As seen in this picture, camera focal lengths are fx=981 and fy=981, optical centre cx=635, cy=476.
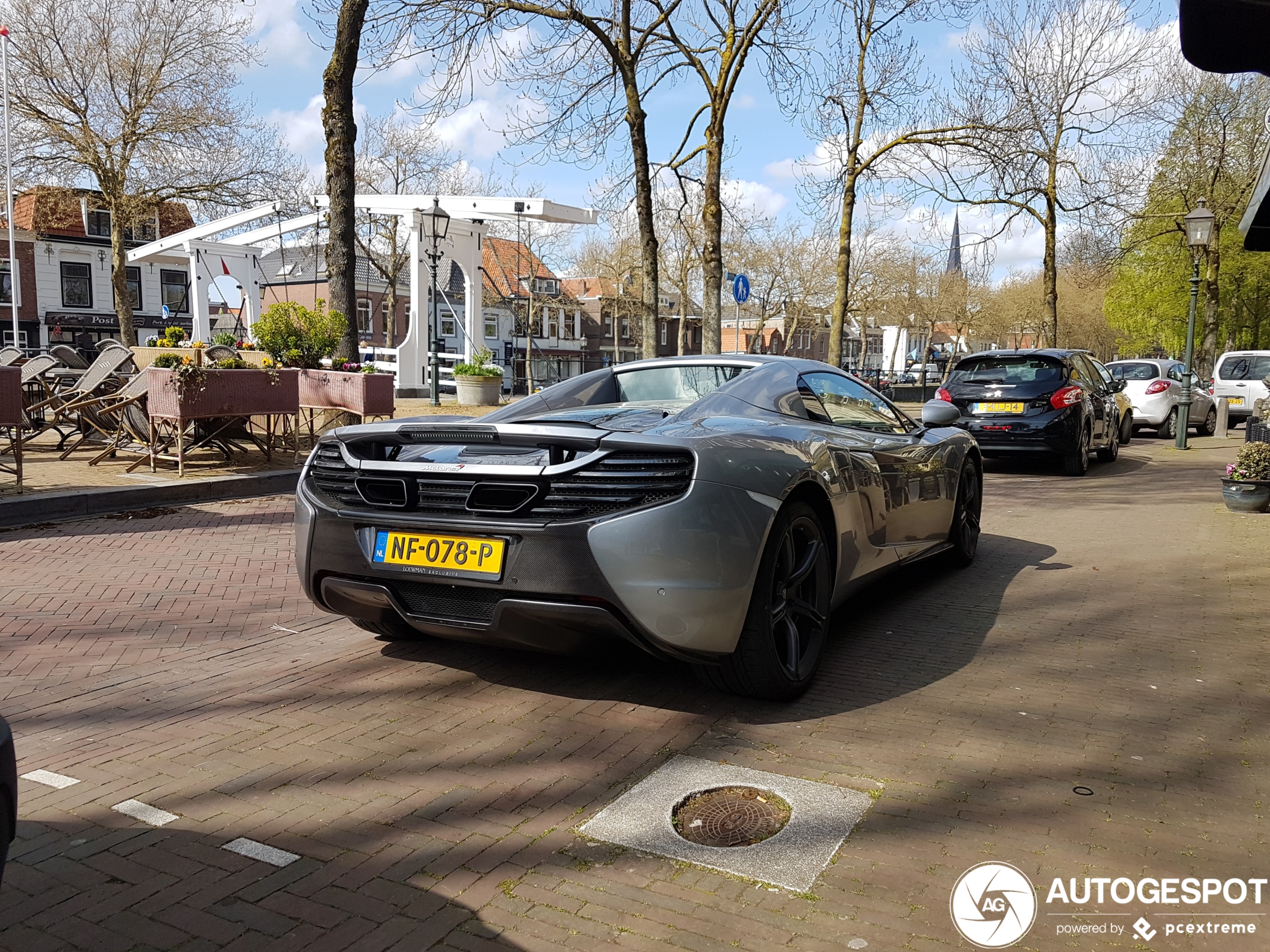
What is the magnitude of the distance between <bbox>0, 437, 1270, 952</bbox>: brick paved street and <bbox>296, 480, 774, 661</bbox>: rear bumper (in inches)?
15.0

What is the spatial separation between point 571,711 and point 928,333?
5975 centimetres

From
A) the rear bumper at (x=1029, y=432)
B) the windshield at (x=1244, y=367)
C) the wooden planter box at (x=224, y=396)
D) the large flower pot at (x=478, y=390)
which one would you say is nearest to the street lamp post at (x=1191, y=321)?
the windshield at (x=1244, y=367)

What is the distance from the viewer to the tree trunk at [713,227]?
1608cm

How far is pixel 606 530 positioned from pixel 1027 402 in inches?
400

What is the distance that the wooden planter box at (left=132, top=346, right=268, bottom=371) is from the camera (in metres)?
9.59

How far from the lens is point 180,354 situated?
10047 mm

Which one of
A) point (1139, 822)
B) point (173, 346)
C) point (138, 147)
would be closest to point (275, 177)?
point (138, 147)

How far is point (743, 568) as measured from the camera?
3.37 metres

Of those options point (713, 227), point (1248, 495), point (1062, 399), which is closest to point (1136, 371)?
point (1062, 399)

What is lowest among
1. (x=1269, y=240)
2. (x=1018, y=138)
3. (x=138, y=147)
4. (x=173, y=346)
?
(x=173, y=346)

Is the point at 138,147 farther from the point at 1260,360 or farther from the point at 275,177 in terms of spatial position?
the point at 1260,360

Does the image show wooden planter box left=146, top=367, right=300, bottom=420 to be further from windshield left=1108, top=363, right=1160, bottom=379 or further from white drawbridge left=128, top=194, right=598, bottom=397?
windshield left=1108, top=363, right=1160, bottom=379

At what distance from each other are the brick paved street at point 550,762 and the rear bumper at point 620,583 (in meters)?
0.38

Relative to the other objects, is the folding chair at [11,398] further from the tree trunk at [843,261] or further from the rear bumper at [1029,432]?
the tree trunk at [843,261]
